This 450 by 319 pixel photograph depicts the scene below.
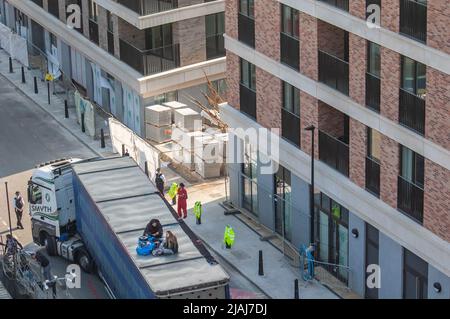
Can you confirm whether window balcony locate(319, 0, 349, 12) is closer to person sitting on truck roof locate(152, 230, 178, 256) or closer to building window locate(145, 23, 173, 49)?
person sitting on truck roof locate(152, 230, 178, 256)

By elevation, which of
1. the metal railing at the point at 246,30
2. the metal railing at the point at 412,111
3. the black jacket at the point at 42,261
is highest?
the metal railing at the point at 412,111

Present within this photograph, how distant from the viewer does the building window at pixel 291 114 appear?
47.2 meters

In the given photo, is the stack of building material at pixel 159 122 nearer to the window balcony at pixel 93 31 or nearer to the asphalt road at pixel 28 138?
the asphalt road at pixel 28 138

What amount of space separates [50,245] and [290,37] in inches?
518

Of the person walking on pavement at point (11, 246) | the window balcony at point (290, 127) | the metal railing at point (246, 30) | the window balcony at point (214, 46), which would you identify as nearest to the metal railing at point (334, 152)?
the window balcony at point (290, 127)

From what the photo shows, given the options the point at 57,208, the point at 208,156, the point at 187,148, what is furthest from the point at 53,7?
the point at 57,208

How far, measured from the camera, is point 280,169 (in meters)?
49.8

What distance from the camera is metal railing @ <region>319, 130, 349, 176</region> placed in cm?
4416

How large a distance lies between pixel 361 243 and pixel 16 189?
20.4m

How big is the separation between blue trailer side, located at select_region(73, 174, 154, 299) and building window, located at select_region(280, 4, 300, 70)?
9.59m

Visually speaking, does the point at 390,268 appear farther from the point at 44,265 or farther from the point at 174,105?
the point at 174,105

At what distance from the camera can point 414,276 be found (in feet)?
135

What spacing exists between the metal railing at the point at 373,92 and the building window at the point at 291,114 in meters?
5.57

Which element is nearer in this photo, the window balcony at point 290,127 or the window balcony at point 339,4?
the window balcony at point 339,4
